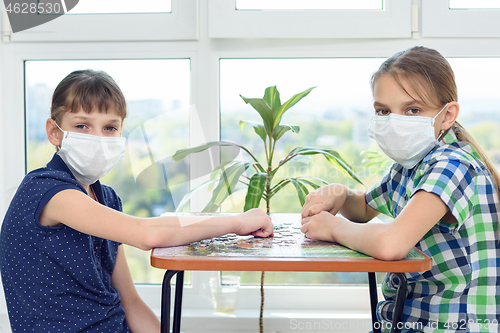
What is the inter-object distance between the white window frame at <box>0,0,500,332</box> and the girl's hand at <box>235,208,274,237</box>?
914 mm

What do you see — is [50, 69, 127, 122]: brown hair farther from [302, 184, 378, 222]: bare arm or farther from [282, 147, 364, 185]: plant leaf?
[282, 147, 364, 185]: plant leaf

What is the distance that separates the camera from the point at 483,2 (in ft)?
5.98

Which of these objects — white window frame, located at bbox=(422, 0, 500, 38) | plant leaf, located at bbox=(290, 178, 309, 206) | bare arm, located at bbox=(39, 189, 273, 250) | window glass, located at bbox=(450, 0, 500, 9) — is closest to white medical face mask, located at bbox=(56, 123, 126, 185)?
bare arm, located at bbox=(39, 189, 273, 250)

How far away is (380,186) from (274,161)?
2.41ft

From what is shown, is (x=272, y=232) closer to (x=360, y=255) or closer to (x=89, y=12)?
(x=360, y=255)

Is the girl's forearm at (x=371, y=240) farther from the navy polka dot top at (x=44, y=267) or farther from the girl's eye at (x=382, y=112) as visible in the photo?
the navy polka dot top at (x=44, y=267)

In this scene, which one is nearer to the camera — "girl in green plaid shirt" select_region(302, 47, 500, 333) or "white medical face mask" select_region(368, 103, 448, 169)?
"girl in green plaid shirt" select_region(302, 47, 500, 333)

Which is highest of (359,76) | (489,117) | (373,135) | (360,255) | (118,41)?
(118,41)

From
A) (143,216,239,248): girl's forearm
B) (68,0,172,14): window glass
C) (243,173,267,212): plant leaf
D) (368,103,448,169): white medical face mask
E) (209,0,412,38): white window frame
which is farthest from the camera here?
(68,0,172,14): window glass

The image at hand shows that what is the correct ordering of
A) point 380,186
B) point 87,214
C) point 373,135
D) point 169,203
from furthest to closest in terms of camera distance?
point 169,203 → point 380,186 → point 373,135 → point 87,214

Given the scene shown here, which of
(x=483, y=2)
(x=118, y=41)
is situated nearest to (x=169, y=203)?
(x=118, y=41)

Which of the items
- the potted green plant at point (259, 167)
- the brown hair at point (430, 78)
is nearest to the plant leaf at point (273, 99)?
the potted green plant at point (259, 167)

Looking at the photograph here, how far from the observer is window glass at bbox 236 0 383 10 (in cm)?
182

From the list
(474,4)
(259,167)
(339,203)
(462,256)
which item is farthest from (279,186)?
(474,4)
